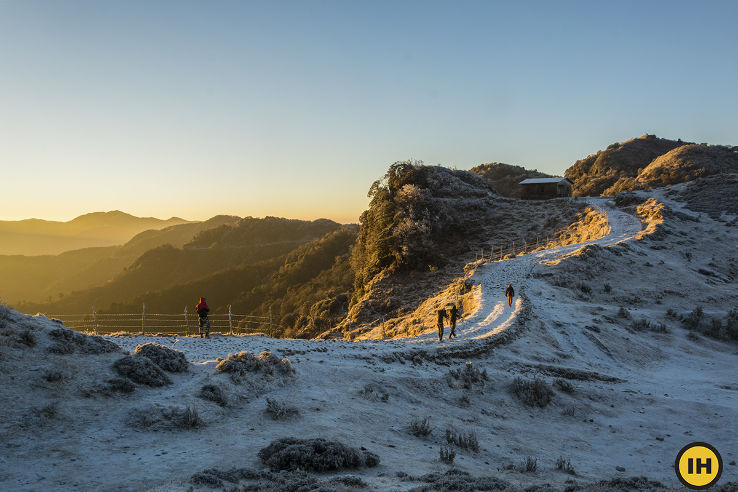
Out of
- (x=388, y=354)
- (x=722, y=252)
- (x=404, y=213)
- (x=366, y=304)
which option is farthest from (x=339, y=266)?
(x=388, y=354)

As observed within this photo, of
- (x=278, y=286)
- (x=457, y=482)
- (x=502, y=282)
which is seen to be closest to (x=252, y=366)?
(x=457, y=482)

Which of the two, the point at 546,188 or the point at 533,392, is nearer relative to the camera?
the point at 533,392

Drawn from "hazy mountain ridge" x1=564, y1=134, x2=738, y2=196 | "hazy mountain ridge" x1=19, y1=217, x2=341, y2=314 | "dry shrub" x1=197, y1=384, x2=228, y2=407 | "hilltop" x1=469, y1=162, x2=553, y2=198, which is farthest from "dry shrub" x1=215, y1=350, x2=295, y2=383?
"hilltop" x1=469, y1=162, x2=553, y2=198

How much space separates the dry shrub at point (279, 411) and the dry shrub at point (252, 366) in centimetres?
143

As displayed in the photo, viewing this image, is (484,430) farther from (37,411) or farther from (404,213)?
(404,213)

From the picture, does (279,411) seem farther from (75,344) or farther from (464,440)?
(75,344)

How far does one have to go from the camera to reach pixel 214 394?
34.8 ft

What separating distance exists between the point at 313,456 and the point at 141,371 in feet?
17.8

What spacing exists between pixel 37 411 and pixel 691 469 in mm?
12184

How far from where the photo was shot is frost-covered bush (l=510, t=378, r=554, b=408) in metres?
14.0

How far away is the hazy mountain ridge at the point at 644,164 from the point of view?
65000 millimetres

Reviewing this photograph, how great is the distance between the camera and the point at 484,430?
38.4 feet

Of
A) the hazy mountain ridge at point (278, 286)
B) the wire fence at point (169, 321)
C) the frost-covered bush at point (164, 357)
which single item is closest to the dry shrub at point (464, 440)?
the frost-covered bush at point (164, 357)

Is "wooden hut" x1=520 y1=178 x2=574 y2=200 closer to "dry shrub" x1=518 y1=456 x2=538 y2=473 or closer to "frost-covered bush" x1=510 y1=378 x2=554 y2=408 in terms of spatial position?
"frost-covered bush" x1=510 y1=378 x2=554 y2=408
